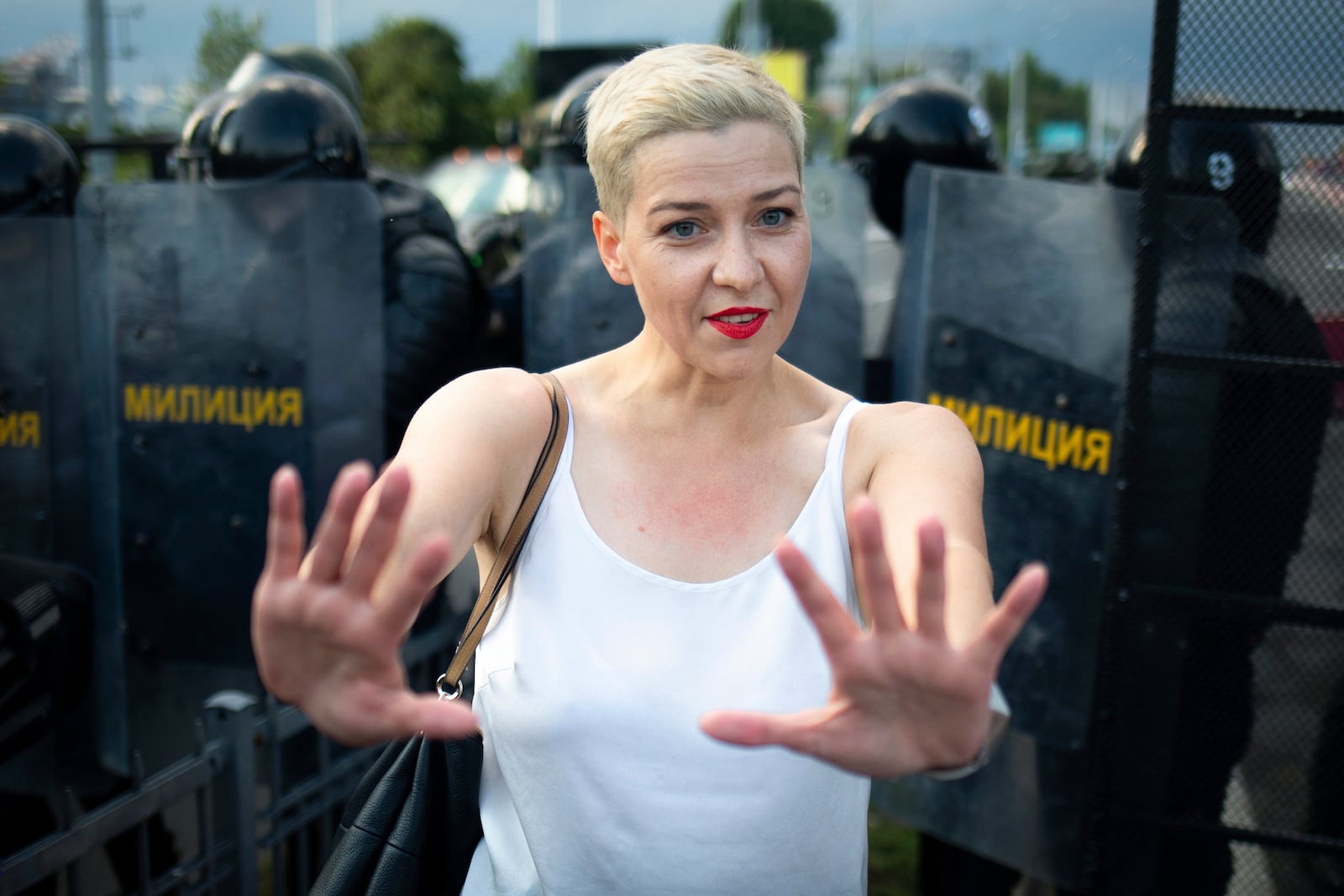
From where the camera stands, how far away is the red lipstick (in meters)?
1.59

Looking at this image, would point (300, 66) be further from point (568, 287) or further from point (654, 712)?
point (654, 712)

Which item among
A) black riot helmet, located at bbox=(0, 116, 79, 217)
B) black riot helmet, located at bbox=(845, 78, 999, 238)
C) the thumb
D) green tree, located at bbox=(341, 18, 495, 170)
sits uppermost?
green tree, located at bbox=(341, 18, 495, 170)

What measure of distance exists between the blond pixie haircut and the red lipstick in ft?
0.66

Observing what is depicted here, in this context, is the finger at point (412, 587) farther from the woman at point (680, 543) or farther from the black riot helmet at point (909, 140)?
the black riot helmet at point (909, 140)

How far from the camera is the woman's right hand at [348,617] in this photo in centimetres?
117

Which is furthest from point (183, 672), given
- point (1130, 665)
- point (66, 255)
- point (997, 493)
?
point (1130, 665)

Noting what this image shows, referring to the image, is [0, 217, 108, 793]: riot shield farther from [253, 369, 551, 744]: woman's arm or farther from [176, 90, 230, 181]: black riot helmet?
[253, 369, 551, 744]: woman's arm

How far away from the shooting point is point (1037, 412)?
3242 millimetres

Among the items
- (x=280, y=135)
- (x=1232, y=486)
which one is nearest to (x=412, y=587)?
(x=1232, y=486)

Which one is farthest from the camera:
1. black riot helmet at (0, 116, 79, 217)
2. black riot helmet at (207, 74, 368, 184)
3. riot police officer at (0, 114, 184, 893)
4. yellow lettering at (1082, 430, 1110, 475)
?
black riot helmet at (207, 74, 368, 184)

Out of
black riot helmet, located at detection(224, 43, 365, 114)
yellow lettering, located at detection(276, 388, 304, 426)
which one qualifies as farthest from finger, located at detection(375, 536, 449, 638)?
black riot helmet, located at detection(224, 43, 365, 114)

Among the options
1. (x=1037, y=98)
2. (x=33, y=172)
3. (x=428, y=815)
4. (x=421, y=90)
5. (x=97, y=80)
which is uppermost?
(x=1037, y=98)

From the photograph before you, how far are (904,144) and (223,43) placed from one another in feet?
23.4

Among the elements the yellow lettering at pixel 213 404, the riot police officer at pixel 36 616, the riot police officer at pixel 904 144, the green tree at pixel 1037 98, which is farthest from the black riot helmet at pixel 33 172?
the green tree at pixel 1037 98
